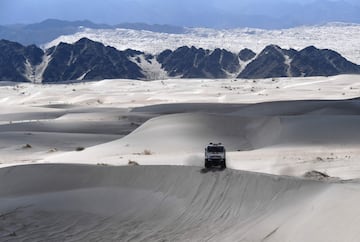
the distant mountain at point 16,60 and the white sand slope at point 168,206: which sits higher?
the distant mountain at point 16,60

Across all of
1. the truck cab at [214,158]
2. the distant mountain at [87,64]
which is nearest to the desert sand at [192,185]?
the truck cab at [214,158]

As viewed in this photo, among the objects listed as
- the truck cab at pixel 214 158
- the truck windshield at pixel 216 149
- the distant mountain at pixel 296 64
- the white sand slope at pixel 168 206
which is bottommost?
the white sand slope at pixel 168 206

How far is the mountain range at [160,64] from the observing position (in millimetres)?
123938

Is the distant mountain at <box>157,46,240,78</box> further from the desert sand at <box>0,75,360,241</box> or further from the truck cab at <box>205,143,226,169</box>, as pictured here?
the truck cab at <box>205,143,226,169</box>

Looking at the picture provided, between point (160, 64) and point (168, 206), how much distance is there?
5027 inches

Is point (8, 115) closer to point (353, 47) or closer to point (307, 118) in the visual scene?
point (307, 118)

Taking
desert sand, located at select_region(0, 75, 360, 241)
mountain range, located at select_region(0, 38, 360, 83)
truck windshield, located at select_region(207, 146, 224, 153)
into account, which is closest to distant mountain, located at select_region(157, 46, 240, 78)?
mountain range, located at select_region(0, 38, 360, 83)

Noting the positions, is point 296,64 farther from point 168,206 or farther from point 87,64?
point 168,206

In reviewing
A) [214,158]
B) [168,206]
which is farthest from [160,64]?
[168,206]

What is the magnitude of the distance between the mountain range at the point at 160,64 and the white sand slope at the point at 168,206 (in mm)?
106026

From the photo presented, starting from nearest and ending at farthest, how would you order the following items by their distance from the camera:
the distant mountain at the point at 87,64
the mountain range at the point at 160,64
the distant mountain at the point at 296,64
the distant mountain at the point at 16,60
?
the distant mountain at the point at 296,64 → the mountain range at the point at 160,64 → the distant mountain at the point at 87,64 → the distant mountain at the point at 16,60

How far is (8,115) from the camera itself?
52.5 m

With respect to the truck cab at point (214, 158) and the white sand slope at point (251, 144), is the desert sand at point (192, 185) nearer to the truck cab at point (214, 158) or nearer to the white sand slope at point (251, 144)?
the white sand slope at point (251, 144)

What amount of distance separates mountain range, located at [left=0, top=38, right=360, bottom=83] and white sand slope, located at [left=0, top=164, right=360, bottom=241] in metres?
106
